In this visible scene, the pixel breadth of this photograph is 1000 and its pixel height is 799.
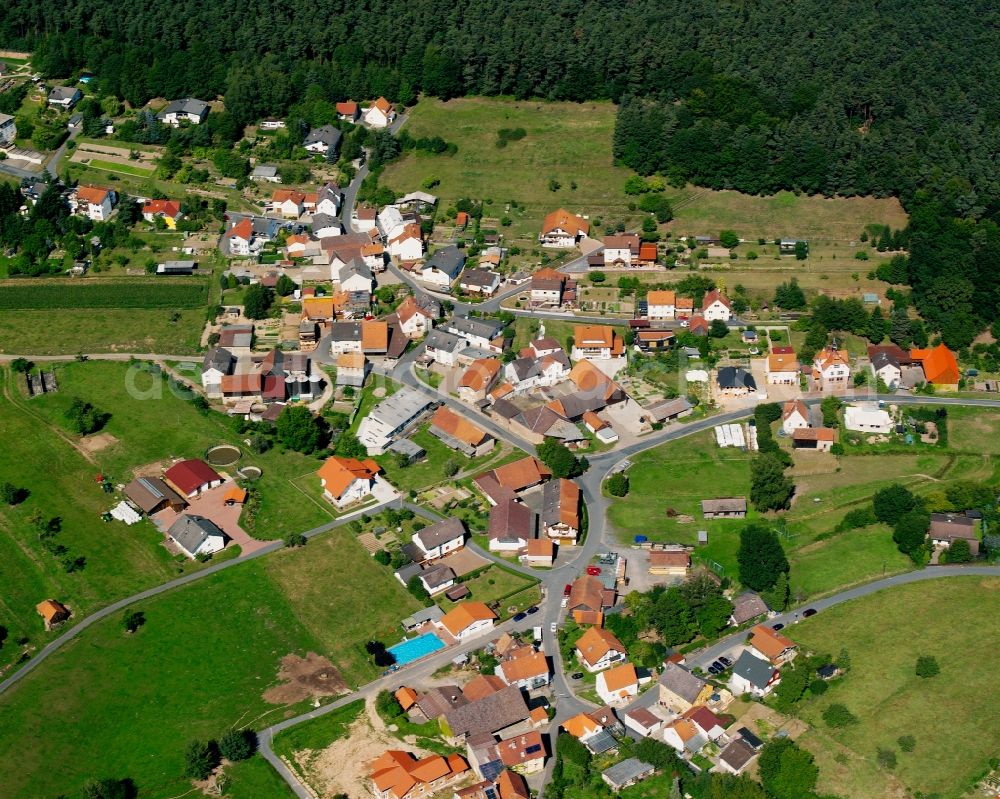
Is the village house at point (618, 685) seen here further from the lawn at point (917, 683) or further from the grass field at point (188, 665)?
the grass field at point (188, 665)

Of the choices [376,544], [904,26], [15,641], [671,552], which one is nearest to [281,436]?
[376,544]

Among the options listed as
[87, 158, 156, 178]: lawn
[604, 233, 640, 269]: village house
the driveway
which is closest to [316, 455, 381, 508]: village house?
the driveway

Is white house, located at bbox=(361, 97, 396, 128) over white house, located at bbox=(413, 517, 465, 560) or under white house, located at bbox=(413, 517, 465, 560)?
over

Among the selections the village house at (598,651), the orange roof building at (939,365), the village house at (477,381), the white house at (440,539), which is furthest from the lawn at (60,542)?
the orange roof building at (939,365)

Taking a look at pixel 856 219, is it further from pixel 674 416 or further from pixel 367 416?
pixel 367 416

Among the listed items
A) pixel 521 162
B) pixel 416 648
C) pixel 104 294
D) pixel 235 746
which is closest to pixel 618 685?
pixel 416 648

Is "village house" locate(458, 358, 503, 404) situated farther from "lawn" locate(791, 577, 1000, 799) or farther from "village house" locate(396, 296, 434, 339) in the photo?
"lawn" locate(791, 577, 1000, 799)

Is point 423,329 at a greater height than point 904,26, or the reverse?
point 904,26
